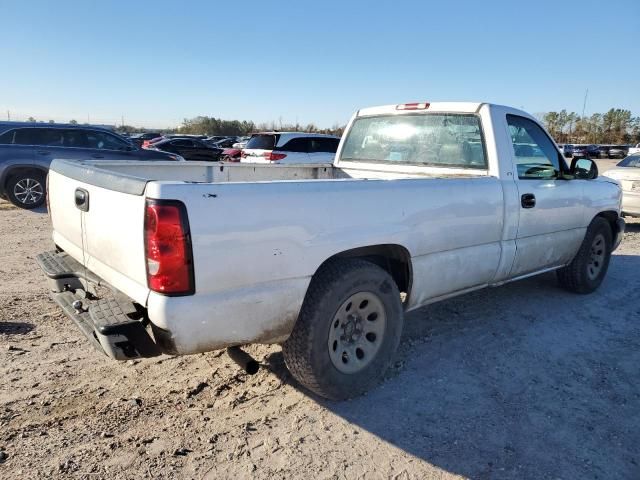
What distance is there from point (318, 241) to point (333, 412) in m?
1.13

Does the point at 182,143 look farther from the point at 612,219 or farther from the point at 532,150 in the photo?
the point at 532,150

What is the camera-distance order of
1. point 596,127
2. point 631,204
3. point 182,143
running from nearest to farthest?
point 631,204 < point 182,143 < point 596,127

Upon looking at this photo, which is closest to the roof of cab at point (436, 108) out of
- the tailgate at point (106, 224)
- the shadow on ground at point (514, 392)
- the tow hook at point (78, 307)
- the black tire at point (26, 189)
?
the shadow on ground at point (514, 392)

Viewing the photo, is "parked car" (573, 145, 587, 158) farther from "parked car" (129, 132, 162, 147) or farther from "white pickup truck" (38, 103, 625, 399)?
"white pickup truck" (38, 103, 625, 399)

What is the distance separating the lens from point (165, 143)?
67.3 feet

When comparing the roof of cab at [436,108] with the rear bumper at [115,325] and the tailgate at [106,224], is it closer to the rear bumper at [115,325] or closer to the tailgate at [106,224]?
the tailgate at [106,224]

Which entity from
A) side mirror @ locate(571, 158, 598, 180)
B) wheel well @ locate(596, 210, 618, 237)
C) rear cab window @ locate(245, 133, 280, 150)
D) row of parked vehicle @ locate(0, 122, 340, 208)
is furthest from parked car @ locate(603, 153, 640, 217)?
row of parked vehicle @ locate(0, 122, 340, 208)

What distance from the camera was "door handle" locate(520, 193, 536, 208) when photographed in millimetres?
4178

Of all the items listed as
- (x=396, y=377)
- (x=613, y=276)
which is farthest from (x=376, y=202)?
(x=613, y=276)

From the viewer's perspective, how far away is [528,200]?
4.23 m

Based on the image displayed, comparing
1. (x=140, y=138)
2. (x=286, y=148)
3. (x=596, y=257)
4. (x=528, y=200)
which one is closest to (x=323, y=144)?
(x=286, y=148)

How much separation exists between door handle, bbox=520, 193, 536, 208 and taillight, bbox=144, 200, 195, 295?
2993 mm

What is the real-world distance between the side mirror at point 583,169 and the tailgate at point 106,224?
4.28m

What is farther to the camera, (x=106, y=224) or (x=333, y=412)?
(x=333, y=412)
